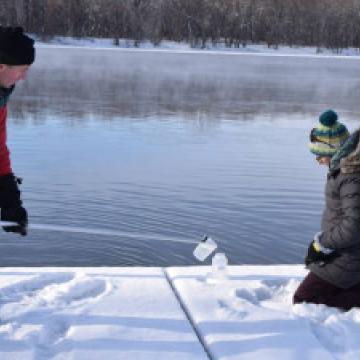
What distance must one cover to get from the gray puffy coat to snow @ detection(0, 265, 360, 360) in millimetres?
195

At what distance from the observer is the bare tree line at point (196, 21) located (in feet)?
189

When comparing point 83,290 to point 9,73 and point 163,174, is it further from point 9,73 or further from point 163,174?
point 163,174

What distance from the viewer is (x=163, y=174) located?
862 cm

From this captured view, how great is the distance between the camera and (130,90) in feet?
61.3

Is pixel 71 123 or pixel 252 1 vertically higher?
pixel 252 1

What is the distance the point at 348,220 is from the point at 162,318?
3.36ft

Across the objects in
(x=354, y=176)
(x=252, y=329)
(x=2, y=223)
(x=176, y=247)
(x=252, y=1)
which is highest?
(x=252, y=1)

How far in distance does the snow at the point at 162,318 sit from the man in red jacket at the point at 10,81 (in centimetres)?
40

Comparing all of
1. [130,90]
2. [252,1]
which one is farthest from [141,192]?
[252,1]

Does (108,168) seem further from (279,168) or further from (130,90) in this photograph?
(130,90)

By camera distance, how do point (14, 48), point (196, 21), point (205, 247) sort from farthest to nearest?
point (196, 21)
point (205, 247)
point (14, 48)

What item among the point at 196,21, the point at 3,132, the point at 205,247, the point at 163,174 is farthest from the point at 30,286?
the point at 196,21

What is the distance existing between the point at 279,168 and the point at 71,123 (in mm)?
4586

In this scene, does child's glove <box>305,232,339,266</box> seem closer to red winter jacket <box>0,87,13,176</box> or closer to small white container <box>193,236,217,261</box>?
small white container <box>193,236,217,261</box>
